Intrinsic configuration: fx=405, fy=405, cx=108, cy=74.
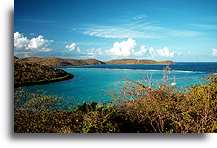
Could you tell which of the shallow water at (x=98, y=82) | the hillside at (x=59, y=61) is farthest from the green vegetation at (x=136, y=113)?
the hillside at (x=59, y=61)

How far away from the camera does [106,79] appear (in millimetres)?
2689

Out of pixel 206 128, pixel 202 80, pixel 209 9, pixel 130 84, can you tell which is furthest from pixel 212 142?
pixel 209 9

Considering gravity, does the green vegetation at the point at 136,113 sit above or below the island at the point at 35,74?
below

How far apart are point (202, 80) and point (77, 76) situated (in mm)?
835

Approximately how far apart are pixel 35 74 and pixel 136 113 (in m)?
0.72

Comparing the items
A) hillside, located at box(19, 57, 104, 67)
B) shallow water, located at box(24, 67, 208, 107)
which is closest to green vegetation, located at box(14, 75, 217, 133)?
shallow water, located at box(24, 67, 208, 107)

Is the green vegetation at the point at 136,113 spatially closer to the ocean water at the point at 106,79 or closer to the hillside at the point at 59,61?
the ocean water at the point at 106,79

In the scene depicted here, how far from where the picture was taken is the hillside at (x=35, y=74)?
2.64 metres

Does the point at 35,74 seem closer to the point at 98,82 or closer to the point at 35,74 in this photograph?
the point at 35,74

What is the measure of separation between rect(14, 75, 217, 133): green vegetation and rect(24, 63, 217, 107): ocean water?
4 cm

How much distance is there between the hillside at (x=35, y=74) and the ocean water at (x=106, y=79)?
3 centimetres
